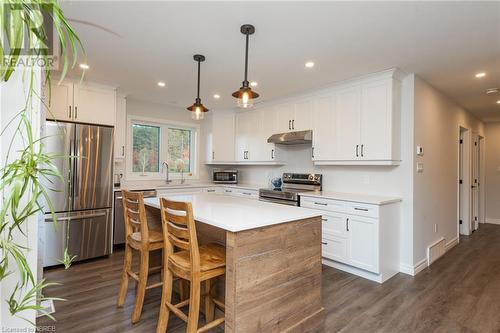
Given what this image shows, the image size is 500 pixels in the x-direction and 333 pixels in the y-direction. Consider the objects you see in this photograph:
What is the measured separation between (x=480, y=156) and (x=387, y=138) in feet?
14.8

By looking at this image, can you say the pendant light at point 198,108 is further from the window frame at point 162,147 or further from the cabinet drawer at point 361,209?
the window frame at point 162,147

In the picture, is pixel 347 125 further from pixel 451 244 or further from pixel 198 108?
pixel 451 244

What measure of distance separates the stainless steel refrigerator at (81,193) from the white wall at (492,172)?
776 cm

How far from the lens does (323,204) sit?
3451 millimetres

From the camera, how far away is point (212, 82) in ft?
12.2

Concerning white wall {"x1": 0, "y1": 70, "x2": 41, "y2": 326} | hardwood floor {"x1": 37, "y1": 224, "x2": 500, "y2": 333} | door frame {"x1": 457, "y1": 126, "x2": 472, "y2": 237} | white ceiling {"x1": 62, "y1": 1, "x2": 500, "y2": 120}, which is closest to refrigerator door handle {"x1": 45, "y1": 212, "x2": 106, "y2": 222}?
hardwood floor {"x1": 37, "y1": 224, "x2": 500, "y2": 333}

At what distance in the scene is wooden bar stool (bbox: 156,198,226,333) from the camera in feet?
5.54

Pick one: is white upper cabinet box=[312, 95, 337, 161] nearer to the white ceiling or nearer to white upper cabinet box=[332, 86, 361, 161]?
white upper cabinet box=[332, 86, 361, 161]

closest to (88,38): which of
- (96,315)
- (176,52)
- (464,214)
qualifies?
(176,52)

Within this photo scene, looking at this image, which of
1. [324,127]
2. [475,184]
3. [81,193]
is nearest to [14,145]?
[81,193]

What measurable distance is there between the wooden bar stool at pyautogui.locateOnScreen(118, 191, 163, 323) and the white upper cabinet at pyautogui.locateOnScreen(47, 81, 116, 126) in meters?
1.97

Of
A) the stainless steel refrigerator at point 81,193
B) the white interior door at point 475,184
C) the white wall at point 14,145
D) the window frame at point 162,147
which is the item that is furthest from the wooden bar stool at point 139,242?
the white interior door at point 475,184

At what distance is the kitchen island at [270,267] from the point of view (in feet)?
5.50

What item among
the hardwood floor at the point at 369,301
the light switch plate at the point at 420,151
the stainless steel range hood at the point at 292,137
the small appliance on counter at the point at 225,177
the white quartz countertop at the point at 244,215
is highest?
the stainless steel range hood at the point at 292,137
